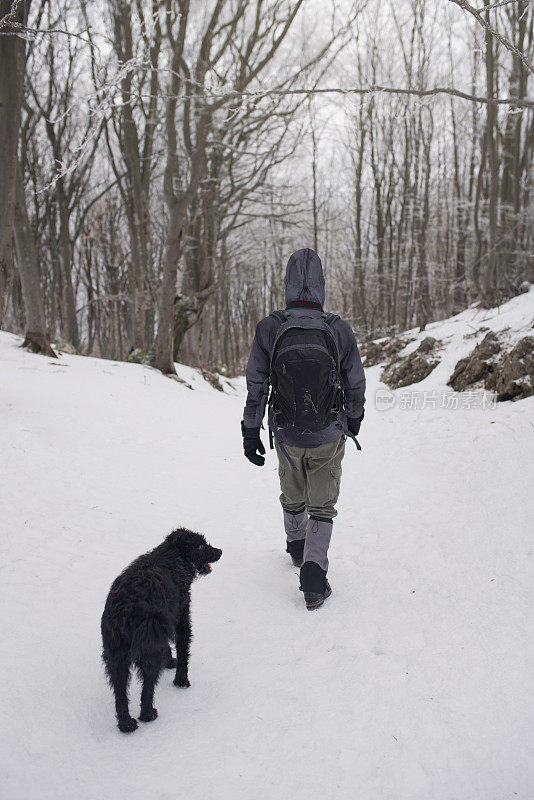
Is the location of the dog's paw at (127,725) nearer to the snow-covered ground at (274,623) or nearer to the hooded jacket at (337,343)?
the snow-covered ground at (274,623)

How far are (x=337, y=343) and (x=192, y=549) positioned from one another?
156 centimetres

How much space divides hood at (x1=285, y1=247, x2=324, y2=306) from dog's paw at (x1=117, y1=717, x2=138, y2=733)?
8.11 feet

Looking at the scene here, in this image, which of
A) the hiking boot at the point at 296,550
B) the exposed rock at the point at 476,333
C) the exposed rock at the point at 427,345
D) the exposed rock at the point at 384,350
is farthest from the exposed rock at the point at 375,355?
the hiking boot at the point at 296,550

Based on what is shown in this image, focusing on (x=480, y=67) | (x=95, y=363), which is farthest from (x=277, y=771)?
(x=480, y=67)

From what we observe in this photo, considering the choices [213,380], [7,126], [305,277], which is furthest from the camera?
[213,380]

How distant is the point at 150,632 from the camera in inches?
82.4

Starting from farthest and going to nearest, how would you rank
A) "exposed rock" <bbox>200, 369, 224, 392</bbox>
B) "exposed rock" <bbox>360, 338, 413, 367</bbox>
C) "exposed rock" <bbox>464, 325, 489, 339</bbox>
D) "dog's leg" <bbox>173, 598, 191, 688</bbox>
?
"exposed rock" <bbox>360, 338, 413, 367</bbox> < "exposed rock" <bbox>200, 369, 224, 392</bbox> < "exposed rock" <bbox>464, 325, 489, 339</bbox> < "dog's leg" <bbox>173, 598, 191, 688</bbox>

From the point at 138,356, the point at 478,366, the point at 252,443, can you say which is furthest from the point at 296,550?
the point at 138,356

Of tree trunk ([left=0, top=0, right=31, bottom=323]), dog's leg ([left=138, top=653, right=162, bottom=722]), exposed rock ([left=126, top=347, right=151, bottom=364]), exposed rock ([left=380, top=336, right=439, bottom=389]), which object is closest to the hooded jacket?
dog's leg ([left=138, top=653, right=162, bottom=722])

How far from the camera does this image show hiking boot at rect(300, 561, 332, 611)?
3139 millimetres

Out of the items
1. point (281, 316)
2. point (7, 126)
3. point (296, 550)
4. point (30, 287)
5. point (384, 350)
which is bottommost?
point (296, 550)

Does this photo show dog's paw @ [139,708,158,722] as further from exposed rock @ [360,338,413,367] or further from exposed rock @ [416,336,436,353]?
exposed rock @ [360,338,413,367]

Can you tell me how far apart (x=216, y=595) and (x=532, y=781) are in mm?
1993

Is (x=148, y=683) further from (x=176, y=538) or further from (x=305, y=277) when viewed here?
(x=305, y=277)
